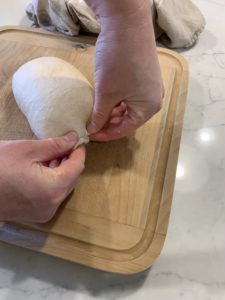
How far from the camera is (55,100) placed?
0.65 m

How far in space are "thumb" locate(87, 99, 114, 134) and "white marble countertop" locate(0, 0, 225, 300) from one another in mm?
230

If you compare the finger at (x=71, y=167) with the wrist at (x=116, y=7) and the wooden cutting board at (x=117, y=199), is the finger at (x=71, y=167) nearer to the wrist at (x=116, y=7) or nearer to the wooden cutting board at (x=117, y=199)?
the wooden cutting board at (x=117, y=199)

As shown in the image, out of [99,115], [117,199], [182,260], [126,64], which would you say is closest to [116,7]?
[126,64]

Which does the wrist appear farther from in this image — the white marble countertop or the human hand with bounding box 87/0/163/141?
the white marble countertop

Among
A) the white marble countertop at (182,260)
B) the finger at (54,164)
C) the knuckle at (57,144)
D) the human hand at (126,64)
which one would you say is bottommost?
the white marble countertop at (182,260)

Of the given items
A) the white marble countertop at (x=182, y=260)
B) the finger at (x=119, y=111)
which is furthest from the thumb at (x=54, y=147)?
the white marble countertop at (x=182, y=260)

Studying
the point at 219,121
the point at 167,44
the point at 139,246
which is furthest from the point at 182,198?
the point at 167,44

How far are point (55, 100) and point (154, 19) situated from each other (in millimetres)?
484

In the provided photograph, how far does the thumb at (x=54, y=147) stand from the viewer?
0.56m

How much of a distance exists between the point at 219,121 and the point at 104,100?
1.28ft

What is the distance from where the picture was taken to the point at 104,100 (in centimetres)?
60

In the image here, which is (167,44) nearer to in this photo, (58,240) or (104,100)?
(104,100)

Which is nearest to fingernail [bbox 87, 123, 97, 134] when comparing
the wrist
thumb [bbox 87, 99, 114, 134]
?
thumb [bbox 87, 99, 114, 134]

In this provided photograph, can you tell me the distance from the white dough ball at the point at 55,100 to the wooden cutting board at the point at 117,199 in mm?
82
